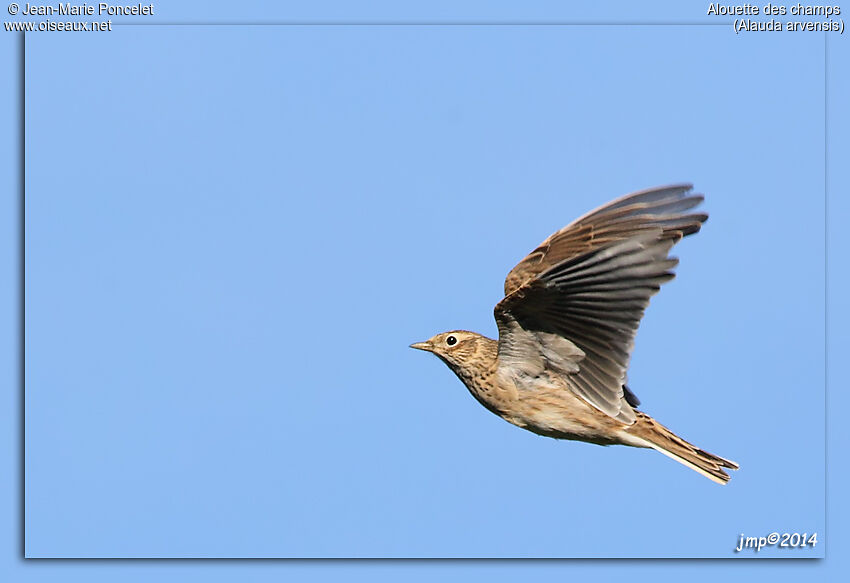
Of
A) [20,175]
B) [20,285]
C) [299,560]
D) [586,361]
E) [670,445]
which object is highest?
[20,175]

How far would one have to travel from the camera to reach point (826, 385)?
38.1 feet

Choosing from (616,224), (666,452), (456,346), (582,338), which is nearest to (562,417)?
(582,338)

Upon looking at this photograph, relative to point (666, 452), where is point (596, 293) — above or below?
above

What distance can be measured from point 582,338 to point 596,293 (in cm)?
56

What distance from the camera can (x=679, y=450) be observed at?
10398 mm

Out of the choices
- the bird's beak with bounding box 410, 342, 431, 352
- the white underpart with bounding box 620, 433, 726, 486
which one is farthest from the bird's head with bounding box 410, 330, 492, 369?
the white underpart with bounding box 620, 433, 726, 486

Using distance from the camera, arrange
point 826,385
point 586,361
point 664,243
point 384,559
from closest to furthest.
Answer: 1. point 664,243
2. point 586,361
3. point 384,559
4. point 826,385

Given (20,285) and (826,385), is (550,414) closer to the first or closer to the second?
(826,385)

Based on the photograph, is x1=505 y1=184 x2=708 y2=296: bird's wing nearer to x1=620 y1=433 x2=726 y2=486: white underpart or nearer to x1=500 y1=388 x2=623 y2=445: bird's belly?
x1=500 y1=388 x2=623 y2=445: bird's belly

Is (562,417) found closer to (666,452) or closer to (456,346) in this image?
(666,452)

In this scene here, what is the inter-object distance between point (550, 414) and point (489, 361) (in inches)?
26.6

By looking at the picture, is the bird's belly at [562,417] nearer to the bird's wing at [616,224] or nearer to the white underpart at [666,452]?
the white underpart at [666,452]

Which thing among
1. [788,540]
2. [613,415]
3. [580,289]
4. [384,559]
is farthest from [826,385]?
[384,559]

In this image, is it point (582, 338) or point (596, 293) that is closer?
point (596, 293)
